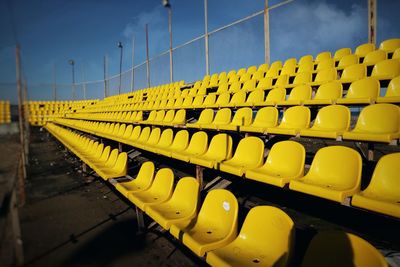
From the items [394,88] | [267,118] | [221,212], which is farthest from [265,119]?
[221,212]

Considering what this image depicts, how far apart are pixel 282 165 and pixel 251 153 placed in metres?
0.44

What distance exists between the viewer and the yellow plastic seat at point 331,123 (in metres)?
2.45

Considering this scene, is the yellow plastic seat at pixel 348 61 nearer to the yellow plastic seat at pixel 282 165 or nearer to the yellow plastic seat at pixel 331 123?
the yellow plastic seat at pixel 331 123

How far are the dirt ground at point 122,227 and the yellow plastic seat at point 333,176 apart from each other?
0.49 meters

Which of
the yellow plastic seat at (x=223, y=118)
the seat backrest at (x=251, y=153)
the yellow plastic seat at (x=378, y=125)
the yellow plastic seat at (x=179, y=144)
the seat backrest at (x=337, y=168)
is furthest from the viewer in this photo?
the yellow plastic seat at (x=223, y=118)

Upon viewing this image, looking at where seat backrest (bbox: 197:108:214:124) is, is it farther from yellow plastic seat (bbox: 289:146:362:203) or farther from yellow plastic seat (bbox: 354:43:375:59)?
yellow plastic seat (bbox: 354:43:375:59)

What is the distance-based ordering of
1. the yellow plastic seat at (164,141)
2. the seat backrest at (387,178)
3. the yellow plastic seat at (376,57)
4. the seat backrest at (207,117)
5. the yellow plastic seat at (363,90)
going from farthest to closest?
the seat backrest at (207,117) → the yellow plastic seat at (164,141) → the yellow plastic seat at (376,57) → the yellow plastic seat at (363,90) → the seat backrest at (387,178)

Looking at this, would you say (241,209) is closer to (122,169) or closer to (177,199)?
(177,199)

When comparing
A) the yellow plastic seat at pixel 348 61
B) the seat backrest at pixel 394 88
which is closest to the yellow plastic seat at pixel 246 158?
the seat backrest at pixel 394 88

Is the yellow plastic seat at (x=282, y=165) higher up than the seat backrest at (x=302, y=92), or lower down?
lower down

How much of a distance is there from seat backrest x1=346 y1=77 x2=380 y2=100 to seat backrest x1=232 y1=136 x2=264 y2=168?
1493mm

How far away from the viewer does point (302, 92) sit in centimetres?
382

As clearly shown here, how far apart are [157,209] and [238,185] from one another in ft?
5.49

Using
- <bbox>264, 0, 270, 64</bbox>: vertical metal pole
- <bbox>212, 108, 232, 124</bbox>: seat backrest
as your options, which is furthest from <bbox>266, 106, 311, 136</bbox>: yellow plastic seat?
<bbox>264, 0, 270, 64</bbox>: vertical metal pole
